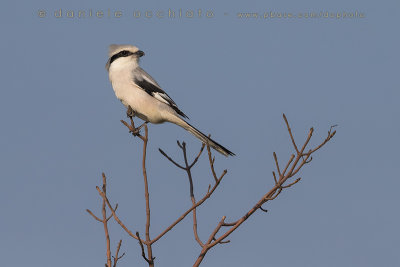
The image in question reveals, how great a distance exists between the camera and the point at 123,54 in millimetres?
6203

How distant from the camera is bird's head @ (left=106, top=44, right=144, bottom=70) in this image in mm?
6180

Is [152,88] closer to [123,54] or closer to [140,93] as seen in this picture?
[140,93]

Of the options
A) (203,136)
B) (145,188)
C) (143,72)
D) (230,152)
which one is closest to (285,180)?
(145,188)

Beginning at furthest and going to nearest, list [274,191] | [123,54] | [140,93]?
[123,54] < [140,93] < [274,191]

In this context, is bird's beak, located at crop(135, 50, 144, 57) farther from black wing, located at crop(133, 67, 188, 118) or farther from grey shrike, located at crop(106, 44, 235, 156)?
black wing, located at crop(133, 67, 188, 118)

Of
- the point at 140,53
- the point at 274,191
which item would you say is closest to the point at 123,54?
the point at 140,53

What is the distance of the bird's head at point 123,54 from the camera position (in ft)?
20.3

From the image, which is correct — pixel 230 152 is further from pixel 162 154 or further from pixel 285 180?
pixel 285 180

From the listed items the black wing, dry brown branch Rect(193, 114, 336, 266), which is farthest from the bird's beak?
dry brown branch Rect(193, 114, 336, 266)

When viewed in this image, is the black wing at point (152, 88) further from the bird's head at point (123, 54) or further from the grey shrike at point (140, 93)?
the bird's head at point (123, 54)

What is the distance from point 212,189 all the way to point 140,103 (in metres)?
3.47

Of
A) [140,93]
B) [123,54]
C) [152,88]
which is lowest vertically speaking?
[140,93]

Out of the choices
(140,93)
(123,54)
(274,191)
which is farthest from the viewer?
(123,54)

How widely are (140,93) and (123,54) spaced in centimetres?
58
